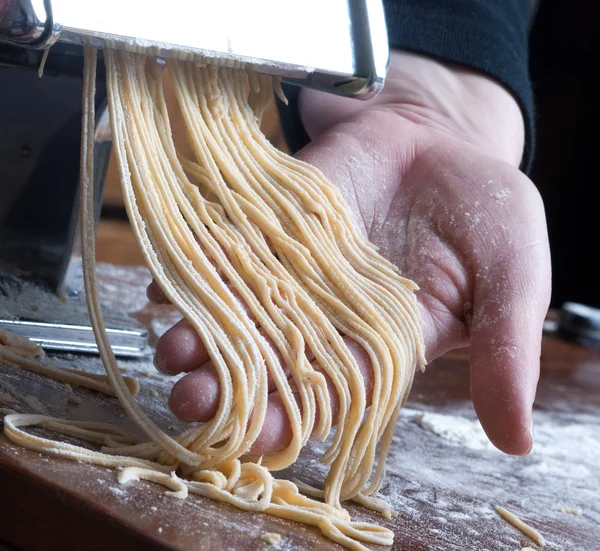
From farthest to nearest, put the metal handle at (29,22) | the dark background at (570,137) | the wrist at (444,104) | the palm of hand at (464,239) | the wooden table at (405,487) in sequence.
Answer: the dark background at (570,137) → the wrist at (444,104) → the palm of hand at (464,239) → the metal handle at (29,22) → the wooden table at (405,487)

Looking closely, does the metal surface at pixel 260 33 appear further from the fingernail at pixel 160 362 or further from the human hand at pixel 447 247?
the fingernail at pixel 160 362

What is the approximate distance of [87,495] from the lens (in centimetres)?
49

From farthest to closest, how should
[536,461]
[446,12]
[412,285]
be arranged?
[446,12], [536,461], [412,285]

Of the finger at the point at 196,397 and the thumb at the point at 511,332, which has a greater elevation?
the finger at the point at 196,397

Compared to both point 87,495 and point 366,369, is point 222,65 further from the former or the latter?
point 87,495

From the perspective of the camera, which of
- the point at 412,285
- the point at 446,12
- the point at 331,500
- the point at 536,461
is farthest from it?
the point at 446,12

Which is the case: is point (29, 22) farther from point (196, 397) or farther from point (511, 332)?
point (511, 332)

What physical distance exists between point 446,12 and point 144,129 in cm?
62

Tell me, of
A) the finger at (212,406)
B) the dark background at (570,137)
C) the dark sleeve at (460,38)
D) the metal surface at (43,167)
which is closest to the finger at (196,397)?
the finger at (212,406)

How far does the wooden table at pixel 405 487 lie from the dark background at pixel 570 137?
1836mm

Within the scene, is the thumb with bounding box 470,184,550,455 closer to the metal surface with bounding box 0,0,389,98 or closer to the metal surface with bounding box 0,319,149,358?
the metal surface with bounding box 0,0,389,98

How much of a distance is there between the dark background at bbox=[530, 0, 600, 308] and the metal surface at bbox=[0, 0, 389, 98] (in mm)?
2296

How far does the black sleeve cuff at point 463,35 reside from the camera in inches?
44.7

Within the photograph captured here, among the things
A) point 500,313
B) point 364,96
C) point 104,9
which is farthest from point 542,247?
point 104,9
